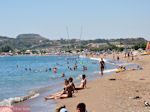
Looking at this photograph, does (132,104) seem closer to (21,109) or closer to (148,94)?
(148,94)

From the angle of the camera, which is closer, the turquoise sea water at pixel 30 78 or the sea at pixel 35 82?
the sea at pixel 35 82

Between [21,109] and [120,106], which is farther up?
[21,109]

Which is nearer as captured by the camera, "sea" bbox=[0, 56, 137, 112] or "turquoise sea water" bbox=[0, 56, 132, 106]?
A: "sea" bbox=[0, 56, 137, 112]

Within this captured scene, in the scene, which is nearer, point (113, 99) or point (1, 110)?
point (1, 110)

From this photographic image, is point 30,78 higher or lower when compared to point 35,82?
lower

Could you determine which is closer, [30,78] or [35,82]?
[35,82]

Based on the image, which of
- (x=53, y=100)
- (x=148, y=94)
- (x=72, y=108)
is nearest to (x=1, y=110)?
(x=72, y=108)

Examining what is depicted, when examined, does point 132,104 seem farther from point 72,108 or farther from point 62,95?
point 62,95

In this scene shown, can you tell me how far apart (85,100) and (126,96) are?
1864 millimetres

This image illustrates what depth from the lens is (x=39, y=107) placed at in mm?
10594

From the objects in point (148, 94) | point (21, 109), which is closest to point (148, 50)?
point (148, 94)

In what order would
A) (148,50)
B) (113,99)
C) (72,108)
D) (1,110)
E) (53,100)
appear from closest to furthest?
(1,110), (72,108), (113,99), (53,100), (148,50)

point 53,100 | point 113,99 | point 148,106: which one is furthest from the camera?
point 53,100

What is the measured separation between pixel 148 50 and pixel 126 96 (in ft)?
220
